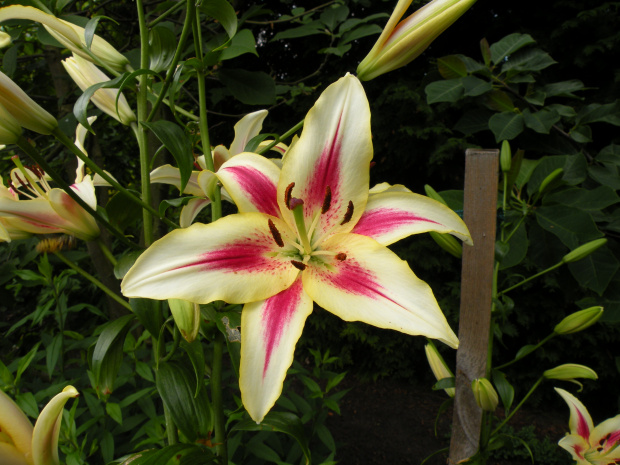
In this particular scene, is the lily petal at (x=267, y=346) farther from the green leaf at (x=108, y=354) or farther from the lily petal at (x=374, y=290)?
the green leaf at (x=108, y=354)

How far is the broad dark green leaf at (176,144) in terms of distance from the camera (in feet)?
1.22

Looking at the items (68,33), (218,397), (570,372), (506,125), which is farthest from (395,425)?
(68,33)

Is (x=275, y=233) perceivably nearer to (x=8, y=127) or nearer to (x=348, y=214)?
(x=348, y=214)

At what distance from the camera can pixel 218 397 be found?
46 centimetres

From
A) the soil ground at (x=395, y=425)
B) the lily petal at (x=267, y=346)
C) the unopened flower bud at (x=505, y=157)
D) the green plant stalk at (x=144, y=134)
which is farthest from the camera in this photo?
the soil ground at (x=395, y=425)

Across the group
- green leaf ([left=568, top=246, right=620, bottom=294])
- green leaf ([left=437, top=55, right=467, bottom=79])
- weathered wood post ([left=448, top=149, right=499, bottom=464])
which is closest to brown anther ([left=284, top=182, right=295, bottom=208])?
weathered wood post ([left=448, top=149, right=499, bottom=464])

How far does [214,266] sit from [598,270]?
0.84 metres

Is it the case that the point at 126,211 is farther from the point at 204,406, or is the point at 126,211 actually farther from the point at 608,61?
the point at 608,61

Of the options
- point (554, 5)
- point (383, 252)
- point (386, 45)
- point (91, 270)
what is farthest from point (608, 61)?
point (91, 270)

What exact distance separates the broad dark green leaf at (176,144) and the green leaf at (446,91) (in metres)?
0.80

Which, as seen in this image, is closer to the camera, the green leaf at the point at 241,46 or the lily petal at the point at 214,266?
the lily petal at the point at 214,266

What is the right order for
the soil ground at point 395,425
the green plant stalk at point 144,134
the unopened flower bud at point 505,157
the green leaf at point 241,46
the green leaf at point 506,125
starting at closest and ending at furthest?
the green plant stalk at point 144,134 < the green leaf at point 241,46 < the unopened flower bud at point 505,157 < the green leaf at point 506,125 < the soil ground at point 395,425

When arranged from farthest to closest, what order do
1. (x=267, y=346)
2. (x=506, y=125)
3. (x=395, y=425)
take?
(x=395, y=425), (x=506, y=125), (x=267, y=346)

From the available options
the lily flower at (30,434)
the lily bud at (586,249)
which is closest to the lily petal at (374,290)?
the lily flower at (30,434)
